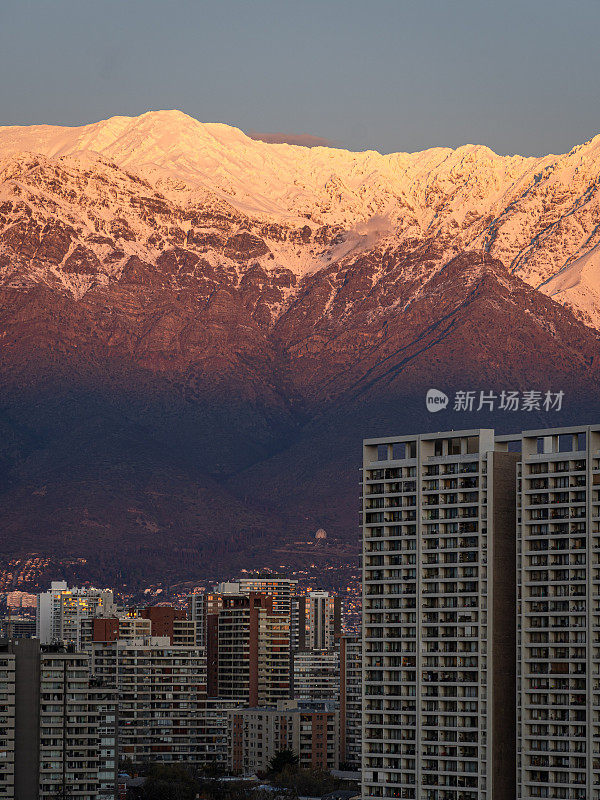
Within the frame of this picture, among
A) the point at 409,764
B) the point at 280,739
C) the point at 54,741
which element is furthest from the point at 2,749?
the point at 280,739

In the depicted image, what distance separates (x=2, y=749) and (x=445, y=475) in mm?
33716

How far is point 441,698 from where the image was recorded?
107625 mm

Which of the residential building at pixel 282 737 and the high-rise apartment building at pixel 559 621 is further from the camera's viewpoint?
the residential building at pixel 282 737

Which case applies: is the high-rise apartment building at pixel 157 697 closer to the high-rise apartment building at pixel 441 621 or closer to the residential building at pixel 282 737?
the residential building at pixel 282 737

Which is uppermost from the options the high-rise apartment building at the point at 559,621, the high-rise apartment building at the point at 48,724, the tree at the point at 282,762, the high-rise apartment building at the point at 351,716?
→ the high-rise apartment building at the point at 559,621

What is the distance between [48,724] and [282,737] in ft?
178

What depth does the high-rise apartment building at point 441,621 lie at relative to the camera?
10606cm

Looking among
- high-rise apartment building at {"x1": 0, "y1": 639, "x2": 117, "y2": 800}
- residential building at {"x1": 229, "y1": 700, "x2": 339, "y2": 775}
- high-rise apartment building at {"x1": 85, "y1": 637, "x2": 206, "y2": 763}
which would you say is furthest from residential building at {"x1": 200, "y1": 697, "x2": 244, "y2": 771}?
high-rise apartment building at {"x1": 0, "y1": 639, "x2": 117, "y2": 800}

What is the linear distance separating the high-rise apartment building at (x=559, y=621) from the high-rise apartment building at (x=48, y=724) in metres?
33.4

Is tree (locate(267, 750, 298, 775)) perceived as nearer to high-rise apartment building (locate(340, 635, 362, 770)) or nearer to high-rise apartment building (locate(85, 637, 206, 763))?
high-rise apartment building (locate(340, 635, 362, 770))

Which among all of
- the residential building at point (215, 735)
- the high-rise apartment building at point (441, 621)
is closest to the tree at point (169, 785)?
the residential building at point (215, 735)

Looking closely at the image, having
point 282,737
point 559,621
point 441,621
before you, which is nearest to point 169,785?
point 282,737

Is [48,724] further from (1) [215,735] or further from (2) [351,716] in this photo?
(2) [351,716]

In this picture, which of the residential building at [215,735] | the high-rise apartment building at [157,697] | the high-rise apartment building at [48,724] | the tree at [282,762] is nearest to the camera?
the high-rise apartment building at [48,724]
